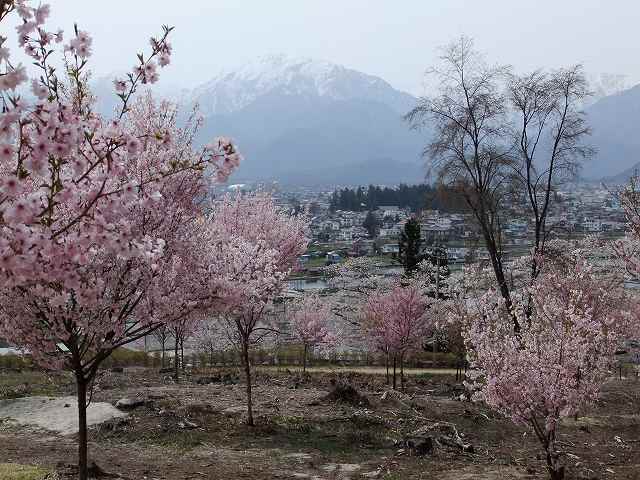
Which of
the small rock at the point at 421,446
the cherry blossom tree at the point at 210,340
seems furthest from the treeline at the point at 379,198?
the small rock at the point at 421,446

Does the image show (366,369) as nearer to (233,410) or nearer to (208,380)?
(208,380)

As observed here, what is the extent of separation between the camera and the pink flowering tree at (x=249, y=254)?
7.04 meters

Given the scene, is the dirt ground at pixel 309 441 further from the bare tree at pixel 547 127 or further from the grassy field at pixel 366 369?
the grassy field at pixel 366 369

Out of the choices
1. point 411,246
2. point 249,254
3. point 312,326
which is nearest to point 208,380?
point 312,326

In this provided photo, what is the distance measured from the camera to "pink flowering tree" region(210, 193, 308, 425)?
704 cm

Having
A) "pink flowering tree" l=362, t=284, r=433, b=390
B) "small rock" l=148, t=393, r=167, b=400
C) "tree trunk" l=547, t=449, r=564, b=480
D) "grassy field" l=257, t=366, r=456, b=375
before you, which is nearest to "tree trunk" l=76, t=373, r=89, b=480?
"tree trunk" l=547, t=449, r=564, b=480

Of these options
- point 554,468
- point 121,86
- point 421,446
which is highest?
point 121,86

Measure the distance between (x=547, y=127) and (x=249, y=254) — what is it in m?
13.9

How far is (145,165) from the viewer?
627 centimetres

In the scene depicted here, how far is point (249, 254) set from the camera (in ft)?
24.7

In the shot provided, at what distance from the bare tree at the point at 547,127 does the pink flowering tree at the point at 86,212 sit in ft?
42.0

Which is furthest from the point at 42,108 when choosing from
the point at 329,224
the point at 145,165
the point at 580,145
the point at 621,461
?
the point at 329,224

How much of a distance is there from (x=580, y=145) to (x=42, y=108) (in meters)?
18.1

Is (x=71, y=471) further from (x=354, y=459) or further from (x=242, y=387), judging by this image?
(x=242, y=387)
